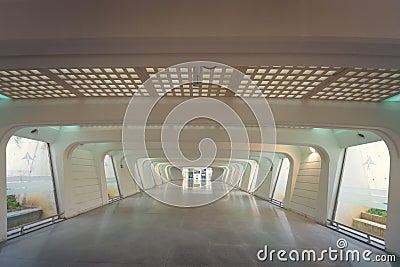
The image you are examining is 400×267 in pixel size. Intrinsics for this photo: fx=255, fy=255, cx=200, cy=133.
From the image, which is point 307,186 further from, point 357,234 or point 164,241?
point 164,241

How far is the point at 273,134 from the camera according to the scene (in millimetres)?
7527

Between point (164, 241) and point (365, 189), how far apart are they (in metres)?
5.36

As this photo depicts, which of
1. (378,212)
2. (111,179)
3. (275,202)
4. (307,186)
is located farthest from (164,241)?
(111,179)

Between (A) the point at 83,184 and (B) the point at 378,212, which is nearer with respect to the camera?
(B) the point at 378,212

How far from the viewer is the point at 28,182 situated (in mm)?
7129

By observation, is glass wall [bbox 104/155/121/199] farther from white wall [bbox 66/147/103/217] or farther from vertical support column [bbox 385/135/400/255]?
vertical support column [bbox 385/135/400/255]

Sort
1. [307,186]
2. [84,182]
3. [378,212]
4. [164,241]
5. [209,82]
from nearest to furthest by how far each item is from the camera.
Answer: [209,82] → [164,241] → [378,212] → [307,186] → [84,182]

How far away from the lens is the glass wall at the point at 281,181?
12568 millimetres

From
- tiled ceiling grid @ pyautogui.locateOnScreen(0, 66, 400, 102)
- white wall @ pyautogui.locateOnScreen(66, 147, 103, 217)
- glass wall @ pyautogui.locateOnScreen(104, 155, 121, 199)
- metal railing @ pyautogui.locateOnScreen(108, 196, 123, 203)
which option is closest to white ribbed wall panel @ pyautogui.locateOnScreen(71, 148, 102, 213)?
white wall @ pyautogui.locateOnScreen(66, 147, 103, 217)

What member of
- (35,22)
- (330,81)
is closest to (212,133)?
(330,81)

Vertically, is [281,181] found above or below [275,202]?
above

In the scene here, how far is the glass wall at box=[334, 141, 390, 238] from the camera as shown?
611 cm

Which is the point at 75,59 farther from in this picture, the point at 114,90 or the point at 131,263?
the point at 131,263

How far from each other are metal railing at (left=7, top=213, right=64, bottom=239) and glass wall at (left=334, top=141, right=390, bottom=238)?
26.8 ft
